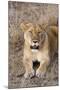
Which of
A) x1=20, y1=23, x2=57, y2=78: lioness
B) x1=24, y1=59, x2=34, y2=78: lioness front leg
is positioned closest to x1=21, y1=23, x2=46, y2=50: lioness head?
x1=20, y1=23, x2=57, y2=78: lioness

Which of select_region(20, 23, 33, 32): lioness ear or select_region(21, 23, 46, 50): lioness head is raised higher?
select_region(20, 23, 33, 32): lioness ear

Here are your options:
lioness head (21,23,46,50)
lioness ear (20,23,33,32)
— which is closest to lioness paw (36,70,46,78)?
lioness head (21,23,46,50)

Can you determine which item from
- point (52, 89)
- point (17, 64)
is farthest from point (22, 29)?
point (52, 89)

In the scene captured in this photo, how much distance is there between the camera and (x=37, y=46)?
4.42 feet

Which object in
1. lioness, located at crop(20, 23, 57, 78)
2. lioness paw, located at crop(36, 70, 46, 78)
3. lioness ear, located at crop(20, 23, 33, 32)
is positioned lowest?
lioness paw, located at crop(36, 70, 46, 78)

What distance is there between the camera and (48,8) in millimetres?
1388

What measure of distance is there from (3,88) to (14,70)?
0.14 metres

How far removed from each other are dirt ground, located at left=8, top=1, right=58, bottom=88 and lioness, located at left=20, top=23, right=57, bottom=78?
31 mm

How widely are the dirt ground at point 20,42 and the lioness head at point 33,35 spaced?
0.11 feet

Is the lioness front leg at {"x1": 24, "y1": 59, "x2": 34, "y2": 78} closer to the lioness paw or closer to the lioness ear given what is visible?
the lioness paw

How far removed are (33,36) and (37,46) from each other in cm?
8

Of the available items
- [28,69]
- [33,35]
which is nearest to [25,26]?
[33,35]

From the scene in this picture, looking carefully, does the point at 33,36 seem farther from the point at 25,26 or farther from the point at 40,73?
the point at 40,73

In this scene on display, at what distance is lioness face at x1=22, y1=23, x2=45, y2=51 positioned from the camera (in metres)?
1.34
